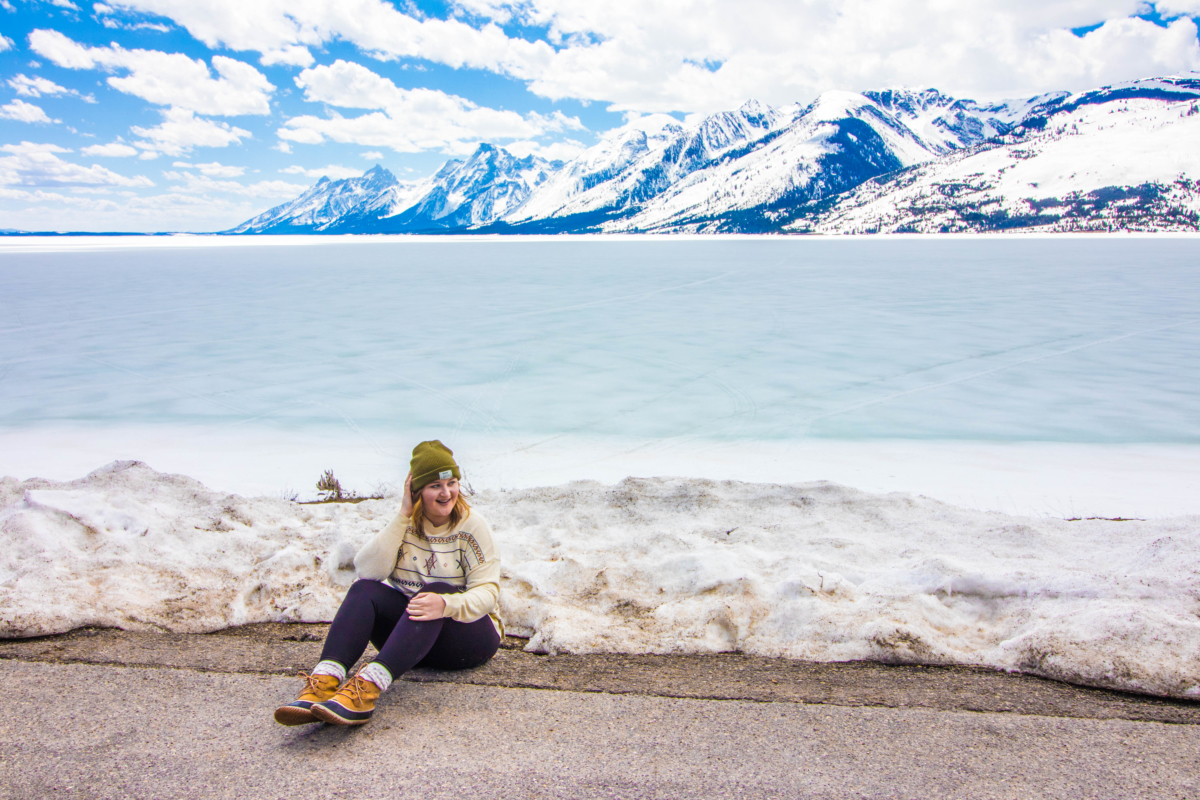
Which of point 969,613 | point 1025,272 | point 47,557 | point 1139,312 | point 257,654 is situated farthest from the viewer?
point 1025,272

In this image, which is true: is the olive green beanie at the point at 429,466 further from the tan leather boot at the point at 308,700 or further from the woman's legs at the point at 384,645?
the tan leather boot at the point at 308,700

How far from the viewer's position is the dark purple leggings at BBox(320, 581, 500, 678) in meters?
3.53

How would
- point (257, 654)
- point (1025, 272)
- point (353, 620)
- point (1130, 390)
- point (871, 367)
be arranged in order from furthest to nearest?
point (1025, 272), point (871, 367), point (1130, 390), point (257, 654), point (353, 620)

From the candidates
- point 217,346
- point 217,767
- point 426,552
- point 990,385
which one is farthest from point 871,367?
point 217,346

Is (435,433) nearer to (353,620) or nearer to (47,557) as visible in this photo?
(47,557)

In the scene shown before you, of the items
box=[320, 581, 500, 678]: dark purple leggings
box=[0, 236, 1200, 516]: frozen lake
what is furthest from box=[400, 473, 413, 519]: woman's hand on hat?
box=[0, 236, 1200, 516]: frozen lake

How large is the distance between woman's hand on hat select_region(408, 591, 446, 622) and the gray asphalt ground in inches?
16.7

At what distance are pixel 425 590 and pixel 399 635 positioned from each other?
322 millimetres

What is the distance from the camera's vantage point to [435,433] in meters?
12.4

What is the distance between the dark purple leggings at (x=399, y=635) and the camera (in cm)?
353

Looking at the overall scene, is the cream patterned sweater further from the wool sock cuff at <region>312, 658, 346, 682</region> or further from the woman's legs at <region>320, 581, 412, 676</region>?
the wool sock cuff at <region>312, 658, 346, 682</region>

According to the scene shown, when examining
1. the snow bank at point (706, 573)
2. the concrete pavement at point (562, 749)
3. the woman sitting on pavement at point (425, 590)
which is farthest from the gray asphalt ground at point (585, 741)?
the snow bank at point (706, 573)

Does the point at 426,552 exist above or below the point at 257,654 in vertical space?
above

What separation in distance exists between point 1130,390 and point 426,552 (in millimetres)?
16727
